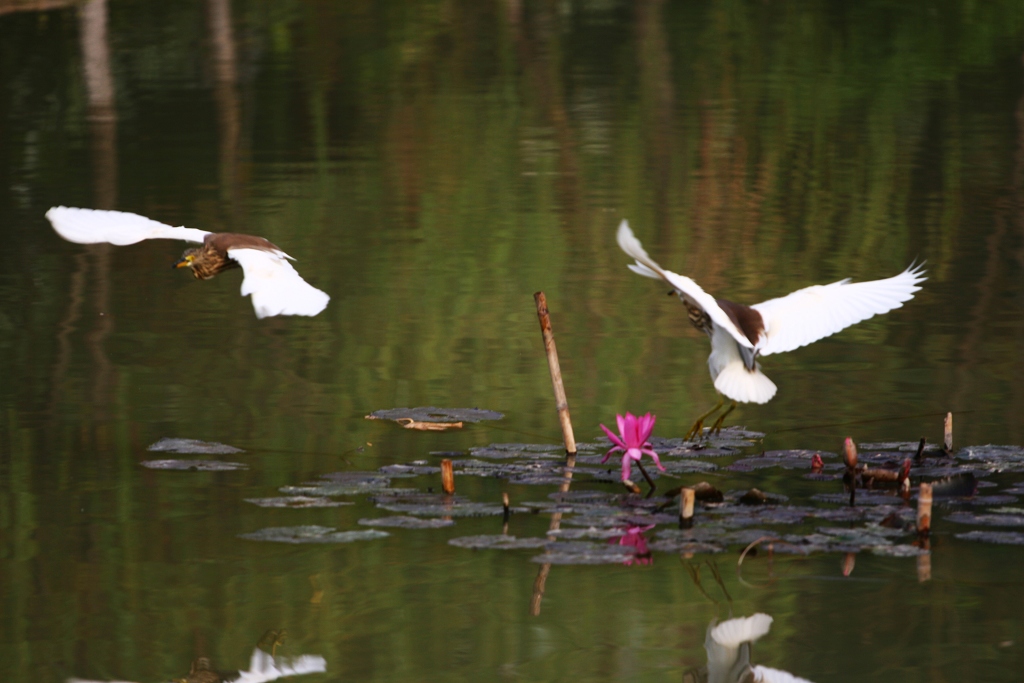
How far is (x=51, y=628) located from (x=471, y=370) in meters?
3.11

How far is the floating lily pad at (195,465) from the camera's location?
5.64 metres

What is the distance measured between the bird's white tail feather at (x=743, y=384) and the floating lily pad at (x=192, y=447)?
6.46ft

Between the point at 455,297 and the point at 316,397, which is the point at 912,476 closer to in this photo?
the point at 316,397

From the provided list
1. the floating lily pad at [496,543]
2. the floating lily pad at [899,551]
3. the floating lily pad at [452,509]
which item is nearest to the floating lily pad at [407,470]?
the floating lily pad at [452,509]

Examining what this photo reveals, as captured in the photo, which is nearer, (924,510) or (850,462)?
(924,510)

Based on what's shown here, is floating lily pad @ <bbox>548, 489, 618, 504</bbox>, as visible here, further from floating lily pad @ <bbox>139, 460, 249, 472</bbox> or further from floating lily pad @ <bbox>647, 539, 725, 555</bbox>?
floating lily pad @ <bbox>139, 460, 249, 472</bbox>

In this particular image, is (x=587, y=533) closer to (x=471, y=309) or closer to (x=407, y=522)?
(x=407, y=522)

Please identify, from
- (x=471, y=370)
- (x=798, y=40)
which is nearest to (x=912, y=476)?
(x=471, y=370)

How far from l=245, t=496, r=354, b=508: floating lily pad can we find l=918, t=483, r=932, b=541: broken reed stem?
6.20 ft

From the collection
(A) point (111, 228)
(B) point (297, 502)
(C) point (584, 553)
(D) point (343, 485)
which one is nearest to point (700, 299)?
(C) point (584, 553)

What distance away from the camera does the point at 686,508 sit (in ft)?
15.4

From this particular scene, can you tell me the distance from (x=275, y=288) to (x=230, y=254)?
0.44 meters

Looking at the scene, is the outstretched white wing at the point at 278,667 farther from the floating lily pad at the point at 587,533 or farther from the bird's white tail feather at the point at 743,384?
the bird's white tail feather at the point at 743,384

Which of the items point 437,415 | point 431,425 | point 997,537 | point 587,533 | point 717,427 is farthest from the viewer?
point 437,415
